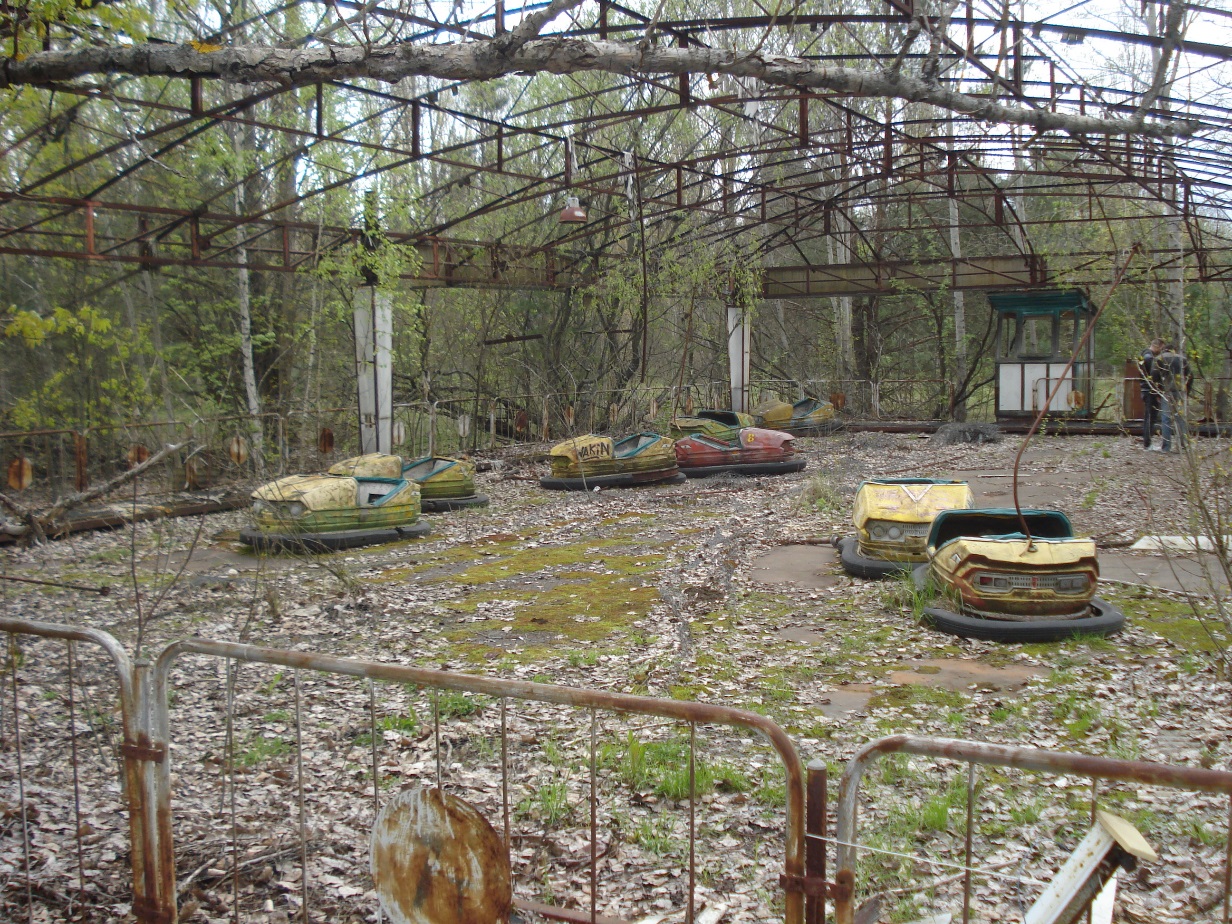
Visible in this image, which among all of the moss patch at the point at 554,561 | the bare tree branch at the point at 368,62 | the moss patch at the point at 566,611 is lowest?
the moss patch at the point at 566,611

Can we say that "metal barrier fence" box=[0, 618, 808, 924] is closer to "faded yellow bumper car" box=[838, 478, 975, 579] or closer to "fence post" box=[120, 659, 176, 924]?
"fence post" box=[120, 659, 176, 924]

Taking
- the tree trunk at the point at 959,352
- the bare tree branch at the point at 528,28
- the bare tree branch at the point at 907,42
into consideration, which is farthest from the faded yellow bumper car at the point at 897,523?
the tree trunk at the point at 959,352

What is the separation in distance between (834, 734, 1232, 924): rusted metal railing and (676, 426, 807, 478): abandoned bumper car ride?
1099 centimetres

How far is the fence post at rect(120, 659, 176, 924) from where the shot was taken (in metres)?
2.33

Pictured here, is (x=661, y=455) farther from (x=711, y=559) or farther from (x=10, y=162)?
(x=10, y=162)

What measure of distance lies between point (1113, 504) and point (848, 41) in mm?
12329

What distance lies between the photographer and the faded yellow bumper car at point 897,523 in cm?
659

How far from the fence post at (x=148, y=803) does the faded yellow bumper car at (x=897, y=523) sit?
4973 mm

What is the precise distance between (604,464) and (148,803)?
9.63 metres

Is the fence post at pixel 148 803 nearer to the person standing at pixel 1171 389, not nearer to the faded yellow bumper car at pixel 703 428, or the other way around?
the person standing at pixel 1171 389

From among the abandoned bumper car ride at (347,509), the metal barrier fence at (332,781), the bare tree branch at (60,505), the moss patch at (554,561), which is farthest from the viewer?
the abandoned bumper car ride at (347,509)

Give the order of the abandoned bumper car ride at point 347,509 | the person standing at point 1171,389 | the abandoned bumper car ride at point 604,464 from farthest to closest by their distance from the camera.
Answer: the abandoned bumper car ride at point 604,464, the abandoned bumper car ride at point 347,509, the person standing at point 1171,389

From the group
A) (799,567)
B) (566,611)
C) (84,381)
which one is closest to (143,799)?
(566,611)

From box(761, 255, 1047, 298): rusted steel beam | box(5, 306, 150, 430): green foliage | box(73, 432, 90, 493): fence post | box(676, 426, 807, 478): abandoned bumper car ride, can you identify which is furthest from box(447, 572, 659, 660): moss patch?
box(761, 255, 1047, 298): rusted steel beam
